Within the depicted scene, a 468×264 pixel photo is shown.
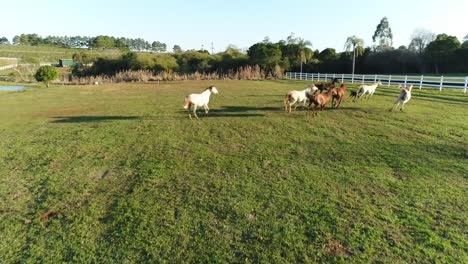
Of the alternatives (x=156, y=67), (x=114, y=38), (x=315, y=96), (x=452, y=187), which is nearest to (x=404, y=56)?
(x=156, y=67)

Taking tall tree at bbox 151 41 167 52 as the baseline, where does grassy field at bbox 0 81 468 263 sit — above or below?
below

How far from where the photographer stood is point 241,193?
5.05m

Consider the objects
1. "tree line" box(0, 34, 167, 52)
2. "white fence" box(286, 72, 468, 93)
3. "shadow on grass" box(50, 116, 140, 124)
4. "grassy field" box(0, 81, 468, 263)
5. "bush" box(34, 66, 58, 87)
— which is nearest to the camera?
"grassy field" box(0, 81, 468, 263)

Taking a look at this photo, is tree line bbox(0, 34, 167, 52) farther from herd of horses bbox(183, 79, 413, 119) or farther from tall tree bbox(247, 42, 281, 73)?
herd of horses bbox(183, 79, 413, 119)

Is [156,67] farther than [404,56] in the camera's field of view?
Yes

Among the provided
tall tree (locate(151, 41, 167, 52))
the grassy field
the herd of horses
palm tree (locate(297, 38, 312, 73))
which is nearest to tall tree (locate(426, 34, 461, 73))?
palm tree (locate(297, 38, 312, 73))

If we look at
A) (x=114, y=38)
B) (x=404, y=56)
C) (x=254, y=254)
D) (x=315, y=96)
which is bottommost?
(x=254, y=254)

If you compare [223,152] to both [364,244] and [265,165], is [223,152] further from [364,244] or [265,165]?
[364,244]

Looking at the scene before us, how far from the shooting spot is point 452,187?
16.5 ft

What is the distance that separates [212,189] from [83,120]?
881 centimetres

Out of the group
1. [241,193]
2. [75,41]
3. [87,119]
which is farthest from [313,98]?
[75,41]

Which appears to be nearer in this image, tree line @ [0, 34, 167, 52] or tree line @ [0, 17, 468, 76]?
tree line @ [0, 17, 468, 76]

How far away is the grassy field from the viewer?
372 centimetres

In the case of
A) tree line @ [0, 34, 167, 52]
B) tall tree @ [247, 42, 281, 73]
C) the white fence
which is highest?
tree line @ [0, 34, 167, 52]
